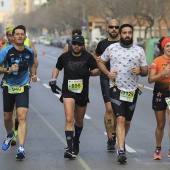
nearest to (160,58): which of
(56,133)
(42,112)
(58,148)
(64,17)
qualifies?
(58,148)

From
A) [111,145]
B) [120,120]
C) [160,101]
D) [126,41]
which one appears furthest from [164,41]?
[111,145]

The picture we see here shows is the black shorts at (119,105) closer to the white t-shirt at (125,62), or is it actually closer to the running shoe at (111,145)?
the white t-shirt at (125,62)

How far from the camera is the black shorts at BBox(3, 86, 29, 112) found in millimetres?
9597

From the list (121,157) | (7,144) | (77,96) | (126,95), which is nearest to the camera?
(121,157)

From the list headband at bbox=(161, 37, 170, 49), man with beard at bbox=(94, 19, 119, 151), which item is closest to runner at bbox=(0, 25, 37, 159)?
man with beard at bbox=(94, 19, 119, 151)

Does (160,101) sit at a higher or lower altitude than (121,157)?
higher

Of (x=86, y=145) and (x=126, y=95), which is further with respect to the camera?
(x=86, y=145)

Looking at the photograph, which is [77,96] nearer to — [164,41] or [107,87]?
[107,87]

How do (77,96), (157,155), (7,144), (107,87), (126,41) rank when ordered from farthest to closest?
1. (107,87)
2. (7,144)
3. (77,96)
4. (157,155)
5. (126,41)

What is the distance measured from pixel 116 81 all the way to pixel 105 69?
11.3 inches

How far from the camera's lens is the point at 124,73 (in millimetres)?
9352

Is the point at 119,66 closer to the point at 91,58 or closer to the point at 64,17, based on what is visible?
the point at 91,58

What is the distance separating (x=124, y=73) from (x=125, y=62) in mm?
153

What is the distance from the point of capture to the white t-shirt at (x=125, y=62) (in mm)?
9328
